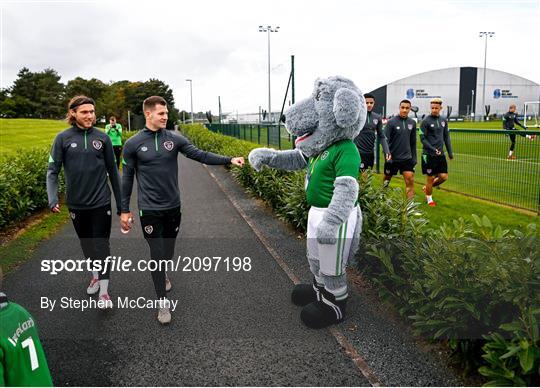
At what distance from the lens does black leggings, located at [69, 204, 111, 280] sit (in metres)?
4.36

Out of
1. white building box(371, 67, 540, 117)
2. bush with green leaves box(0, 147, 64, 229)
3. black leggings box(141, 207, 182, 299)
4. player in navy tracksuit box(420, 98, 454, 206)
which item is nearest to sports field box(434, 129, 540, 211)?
player in navy tracksuit box(420, 98, 454, 206)

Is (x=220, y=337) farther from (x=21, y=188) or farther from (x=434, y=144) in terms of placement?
(x=434, y=144)

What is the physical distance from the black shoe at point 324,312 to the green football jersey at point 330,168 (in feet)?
2.71

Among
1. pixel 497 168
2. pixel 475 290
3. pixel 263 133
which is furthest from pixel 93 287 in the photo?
pixel 263 133

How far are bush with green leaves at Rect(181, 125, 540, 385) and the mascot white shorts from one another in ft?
0.82

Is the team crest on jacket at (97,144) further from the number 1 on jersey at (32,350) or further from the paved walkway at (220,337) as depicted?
the number 1 on jersey at (32,350)

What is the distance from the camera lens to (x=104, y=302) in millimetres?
4352

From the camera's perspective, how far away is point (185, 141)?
4387 millimetres

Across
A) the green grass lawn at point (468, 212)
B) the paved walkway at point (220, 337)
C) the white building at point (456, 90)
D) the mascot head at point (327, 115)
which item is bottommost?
the paved walkway at point (220, 337)

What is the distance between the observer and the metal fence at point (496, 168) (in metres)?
7.95

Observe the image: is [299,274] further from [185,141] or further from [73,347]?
[73,347]

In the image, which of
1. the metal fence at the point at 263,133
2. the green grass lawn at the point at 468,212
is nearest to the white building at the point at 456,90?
the metal fence at the point at 263,133

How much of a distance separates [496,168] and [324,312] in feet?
22.8

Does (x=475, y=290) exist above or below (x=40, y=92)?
below
